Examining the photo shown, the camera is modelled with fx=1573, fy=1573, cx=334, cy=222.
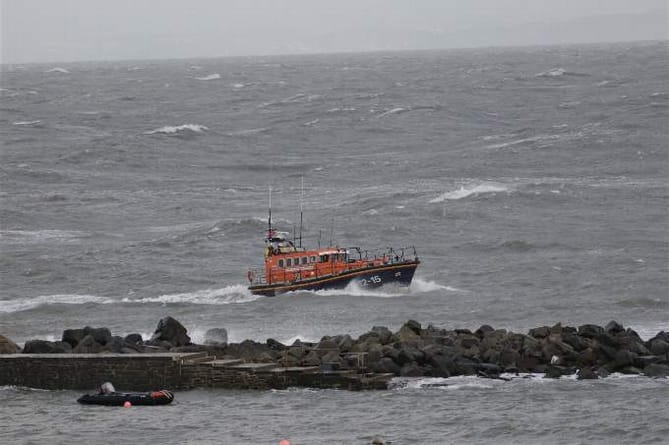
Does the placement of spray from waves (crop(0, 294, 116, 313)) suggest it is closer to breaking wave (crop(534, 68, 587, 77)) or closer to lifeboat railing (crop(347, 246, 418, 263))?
lifeboat railing (crop(347, 246, 418, 263))

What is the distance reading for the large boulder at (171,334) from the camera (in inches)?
1401

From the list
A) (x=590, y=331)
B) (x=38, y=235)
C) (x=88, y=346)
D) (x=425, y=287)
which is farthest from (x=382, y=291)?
(x=38, y=235)

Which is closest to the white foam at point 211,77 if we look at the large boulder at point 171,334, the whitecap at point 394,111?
the whitecap at point 394,111

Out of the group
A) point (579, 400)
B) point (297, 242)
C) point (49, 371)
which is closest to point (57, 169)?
point (297, 242)

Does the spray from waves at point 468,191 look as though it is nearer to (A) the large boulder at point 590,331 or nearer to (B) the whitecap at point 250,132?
(A) the large boulder at point 590,331

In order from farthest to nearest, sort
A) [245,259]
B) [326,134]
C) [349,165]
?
[326,134], [349,165], [245,259]

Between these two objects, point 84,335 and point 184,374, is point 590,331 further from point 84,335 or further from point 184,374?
point 84,335

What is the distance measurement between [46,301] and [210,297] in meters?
4.75

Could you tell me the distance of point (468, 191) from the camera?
65.2 metres

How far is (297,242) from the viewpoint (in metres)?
55.3

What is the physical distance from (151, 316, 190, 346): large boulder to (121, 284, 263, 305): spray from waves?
30.3 feet

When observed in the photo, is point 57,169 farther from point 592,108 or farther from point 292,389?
point 292,389

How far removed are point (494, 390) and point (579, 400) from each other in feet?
6.00

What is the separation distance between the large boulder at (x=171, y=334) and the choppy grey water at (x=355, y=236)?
380 centimetres
